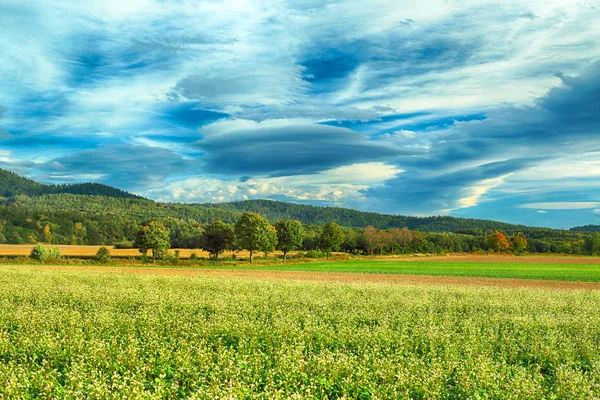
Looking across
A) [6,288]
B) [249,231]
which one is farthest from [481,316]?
[249,231]

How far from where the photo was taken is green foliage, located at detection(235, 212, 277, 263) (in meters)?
90.4

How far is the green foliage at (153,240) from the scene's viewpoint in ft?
272

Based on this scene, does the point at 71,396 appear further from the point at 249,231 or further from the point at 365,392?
the point at 249,231

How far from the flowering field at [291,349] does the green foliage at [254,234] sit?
64043mm

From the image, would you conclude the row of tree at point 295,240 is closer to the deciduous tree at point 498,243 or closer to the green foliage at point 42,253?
the deciduous tree at point 498,243

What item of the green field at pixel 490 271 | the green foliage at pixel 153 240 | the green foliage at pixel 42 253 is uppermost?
the green foliage at pixel 153 240

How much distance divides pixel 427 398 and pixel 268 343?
651 cm

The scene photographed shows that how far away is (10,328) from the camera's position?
661 inches

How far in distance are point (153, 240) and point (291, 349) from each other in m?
75.4

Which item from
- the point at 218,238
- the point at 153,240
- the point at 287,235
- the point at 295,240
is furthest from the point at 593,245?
the point at 153,240

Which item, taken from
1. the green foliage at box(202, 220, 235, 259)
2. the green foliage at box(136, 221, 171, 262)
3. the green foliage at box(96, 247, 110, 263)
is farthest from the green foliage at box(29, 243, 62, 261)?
the green foliage at box(202, 220, 235, 259)

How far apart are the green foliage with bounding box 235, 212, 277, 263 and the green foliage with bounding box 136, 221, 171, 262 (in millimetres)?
15292

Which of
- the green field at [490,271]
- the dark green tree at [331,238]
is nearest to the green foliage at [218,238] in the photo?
the green field at [490,271]

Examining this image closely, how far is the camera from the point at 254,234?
90125mm
